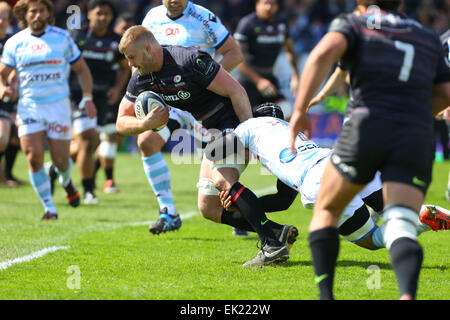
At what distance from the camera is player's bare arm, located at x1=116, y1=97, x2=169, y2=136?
5.13 metres

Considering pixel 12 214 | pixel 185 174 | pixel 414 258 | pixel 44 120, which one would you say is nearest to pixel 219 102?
pixel 414 258

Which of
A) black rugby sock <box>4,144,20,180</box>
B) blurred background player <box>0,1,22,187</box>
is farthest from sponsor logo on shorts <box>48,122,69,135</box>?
black rugby sock <box>4,144,20,180</box>

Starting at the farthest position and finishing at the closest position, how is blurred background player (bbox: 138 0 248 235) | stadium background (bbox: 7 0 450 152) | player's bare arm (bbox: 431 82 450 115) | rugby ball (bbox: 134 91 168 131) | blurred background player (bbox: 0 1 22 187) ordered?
stadium background (bbox: 7 0 450 152) → blurred background player (bbox: 0 1 22 187) → blurred background player (bbox: 138 0 248 235) → rugby ball (bbox: 134 91 168 131) → player's bare arm (bbox: 431 82 450 115)

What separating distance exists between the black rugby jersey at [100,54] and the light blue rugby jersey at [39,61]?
248 cm

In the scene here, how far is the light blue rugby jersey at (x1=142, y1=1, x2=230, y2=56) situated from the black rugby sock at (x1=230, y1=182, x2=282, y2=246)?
8.55 feet

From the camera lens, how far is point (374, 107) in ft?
11.9

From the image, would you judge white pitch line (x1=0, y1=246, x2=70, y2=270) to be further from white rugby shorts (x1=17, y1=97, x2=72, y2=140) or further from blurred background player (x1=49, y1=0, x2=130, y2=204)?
blurred background player (x1=49, y1=0, x2=130, y2=204)

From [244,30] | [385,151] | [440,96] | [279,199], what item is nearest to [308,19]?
[244,30]

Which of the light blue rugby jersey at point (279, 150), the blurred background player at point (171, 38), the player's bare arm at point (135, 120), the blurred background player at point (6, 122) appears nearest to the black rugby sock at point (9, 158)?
the blurred background player at point (6, 122)

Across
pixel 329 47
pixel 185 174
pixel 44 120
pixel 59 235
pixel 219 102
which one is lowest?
pixel 185 174

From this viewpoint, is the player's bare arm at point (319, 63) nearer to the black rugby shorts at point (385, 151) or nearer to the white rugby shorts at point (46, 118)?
the black rugby shorts at point (385, 151)

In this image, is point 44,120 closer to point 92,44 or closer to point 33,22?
point 33,22

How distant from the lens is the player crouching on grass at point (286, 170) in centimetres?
496

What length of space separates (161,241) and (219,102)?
168 centimetres
